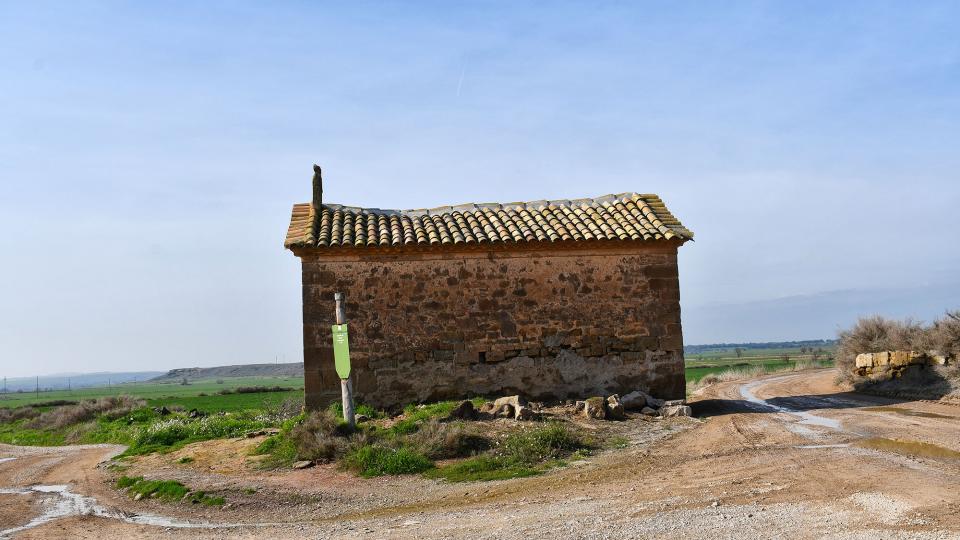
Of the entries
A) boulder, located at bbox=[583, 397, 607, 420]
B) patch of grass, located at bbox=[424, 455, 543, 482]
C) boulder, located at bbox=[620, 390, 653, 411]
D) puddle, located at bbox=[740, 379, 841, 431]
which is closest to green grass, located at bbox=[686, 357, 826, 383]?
puddle, located at bbox=[740, 379, 841, 431]

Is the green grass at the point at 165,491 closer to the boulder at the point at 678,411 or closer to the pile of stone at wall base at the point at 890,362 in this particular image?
the boulder at the point at 678,411

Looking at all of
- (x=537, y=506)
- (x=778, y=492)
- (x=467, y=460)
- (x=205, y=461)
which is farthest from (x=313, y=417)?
(x=778, y=492)

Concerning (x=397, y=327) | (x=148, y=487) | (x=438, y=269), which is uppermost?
(x=438, y=269)

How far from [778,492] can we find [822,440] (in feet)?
12.1

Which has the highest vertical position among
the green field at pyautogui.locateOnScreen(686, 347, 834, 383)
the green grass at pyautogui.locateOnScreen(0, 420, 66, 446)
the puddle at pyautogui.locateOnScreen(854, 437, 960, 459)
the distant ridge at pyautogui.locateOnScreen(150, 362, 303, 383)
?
the puddle at pyautogui.locateOnScreen(854, 437, 960, 459)

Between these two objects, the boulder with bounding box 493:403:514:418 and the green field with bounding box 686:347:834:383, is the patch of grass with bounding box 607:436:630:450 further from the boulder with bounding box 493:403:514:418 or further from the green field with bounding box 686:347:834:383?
the green field with bounding box 686:347:834:383

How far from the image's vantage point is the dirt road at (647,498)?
6.28 m

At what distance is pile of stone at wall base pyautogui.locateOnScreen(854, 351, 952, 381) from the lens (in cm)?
1735

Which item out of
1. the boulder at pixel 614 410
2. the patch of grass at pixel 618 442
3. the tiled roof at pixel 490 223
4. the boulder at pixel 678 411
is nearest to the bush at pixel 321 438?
the patch of grass at pixel 618 442

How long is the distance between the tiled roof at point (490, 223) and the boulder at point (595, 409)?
10.9ft

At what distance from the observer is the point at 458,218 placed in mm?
16359

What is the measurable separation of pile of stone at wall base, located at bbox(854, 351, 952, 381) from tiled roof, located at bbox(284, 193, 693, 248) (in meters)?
6.97

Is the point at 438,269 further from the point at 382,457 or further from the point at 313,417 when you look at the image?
the point at 382,457

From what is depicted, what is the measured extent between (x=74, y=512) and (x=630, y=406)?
8.84 meters
